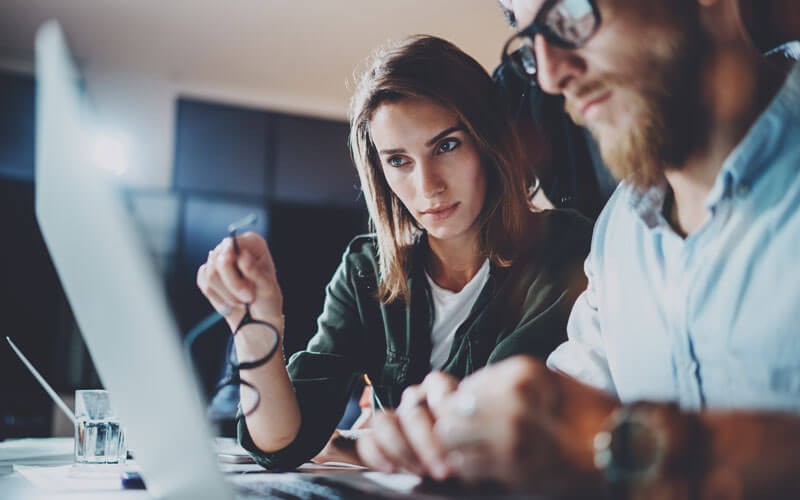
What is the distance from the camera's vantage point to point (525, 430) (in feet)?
1.83

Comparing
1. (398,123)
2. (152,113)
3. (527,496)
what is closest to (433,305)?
(398,123)

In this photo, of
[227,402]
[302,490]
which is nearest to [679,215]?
[302,490]

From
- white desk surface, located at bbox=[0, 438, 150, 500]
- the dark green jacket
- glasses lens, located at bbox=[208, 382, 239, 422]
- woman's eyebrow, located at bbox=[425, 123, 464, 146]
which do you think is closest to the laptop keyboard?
white desk surface, located at bbox=[0, 438, 150, 500]

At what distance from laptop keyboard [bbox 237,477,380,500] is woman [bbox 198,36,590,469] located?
430mm

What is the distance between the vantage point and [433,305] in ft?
4.99

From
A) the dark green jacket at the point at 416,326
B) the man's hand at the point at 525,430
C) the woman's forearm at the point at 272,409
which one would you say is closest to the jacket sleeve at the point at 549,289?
the dark green jacket at the point at 416,326

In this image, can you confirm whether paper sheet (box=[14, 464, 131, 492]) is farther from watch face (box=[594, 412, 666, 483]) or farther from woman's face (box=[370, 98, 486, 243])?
woman's face (box=[370, 98, 486, 243])

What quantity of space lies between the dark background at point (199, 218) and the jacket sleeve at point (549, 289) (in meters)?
2.10

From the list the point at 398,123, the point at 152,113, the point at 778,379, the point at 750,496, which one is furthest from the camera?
the point at 152,113

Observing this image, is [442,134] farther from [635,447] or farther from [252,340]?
[635,447]

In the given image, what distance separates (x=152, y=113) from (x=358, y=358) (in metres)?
4.48

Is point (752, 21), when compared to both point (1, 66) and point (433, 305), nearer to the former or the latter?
point (433, 305)

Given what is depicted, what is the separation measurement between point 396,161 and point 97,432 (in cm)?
75

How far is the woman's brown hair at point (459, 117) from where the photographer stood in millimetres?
1441
